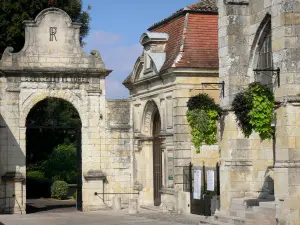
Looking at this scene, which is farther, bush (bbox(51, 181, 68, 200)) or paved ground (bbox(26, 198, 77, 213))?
bush (bbox(51, 181, 68, 200))

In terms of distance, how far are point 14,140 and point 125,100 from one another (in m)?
4.99

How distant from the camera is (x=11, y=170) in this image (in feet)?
95.3

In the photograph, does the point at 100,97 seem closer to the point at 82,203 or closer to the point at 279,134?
the point at 82,203

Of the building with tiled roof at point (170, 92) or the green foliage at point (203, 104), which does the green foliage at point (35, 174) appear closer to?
the building with tiled roof at point (170, 92)

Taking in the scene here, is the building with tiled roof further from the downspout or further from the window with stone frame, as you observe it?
the window with stone frame

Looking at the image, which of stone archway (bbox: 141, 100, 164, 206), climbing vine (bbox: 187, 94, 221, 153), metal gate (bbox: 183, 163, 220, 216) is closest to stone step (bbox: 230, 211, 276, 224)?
climbing vine (bbox: 187, 94, 221, 153)

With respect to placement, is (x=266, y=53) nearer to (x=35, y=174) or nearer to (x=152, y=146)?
(x=152, y=146)

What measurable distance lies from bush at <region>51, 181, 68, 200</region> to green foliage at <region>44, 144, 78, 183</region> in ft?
6.41

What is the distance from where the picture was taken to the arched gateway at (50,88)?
95.6 feet

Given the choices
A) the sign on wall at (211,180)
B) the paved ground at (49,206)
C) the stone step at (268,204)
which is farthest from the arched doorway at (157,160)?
the stone step at (268,204)

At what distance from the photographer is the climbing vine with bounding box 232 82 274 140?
58.5ft

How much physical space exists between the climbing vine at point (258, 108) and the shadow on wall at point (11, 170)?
42.8 ft

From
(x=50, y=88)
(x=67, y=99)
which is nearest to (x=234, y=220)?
(x=67, y=99)

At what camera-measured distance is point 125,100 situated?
31.3m
